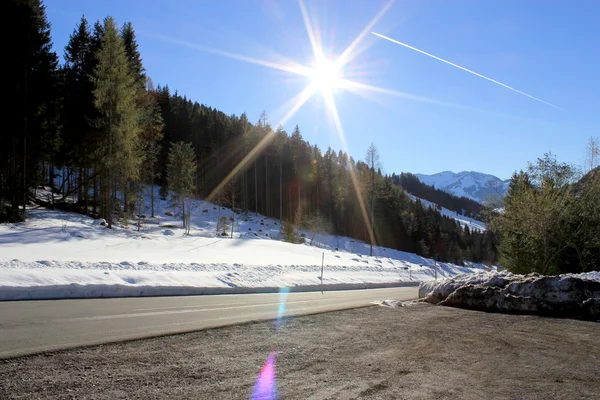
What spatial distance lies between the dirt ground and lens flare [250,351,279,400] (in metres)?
0.07

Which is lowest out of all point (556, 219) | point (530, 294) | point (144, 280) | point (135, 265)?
point (144, 280)

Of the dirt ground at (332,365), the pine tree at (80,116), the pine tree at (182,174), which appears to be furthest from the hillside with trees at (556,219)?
the pine tree at (182,174)

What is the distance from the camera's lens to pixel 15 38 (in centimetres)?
2467

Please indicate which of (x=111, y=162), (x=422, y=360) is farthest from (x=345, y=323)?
(x=111, y=162)

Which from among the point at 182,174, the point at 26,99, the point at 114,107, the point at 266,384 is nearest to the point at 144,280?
the point at 266,384

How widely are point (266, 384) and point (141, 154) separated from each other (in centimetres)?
2897

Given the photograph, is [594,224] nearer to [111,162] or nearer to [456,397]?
[456,397]

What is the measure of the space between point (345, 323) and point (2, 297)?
8928 millimetres

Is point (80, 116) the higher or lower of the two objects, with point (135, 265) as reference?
higher

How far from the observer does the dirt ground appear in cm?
372

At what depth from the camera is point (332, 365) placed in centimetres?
463

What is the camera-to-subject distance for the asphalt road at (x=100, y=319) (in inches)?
212

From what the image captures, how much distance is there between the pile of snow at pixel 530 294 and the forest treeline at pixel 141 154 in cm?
2010

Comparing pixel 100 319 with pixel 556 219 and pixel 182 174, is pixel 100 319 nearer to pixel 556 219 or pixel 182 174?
pixel 556 219
